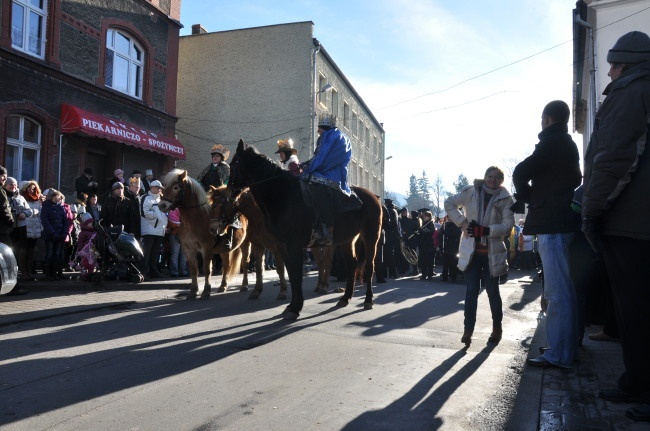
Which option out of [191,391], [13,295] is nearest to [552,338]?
[191,391]

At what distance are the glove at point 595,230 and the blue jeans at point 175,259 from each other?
35.1ft

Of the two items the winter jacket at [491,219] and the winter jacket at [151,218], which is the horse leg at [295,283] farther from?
the winter jacket at [151,218]

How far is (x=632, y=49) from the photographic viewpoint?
11.4 feet

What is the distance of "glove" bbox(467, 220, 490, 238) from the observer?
557 cm

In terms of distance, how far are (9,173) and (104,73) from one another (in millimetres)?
5001

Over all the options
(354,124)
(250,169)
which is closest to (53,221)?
(250,169)

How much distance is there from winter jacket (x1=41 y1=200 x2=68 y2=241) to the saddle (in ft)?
20.0

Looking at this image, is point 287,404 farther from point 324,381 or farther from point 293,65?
point 293,65

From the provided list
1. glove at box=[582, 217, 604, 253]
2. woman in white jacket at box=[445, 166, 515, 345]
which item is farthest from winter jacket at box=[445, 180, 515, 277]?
glove at box=[582, 217, 604, 253]

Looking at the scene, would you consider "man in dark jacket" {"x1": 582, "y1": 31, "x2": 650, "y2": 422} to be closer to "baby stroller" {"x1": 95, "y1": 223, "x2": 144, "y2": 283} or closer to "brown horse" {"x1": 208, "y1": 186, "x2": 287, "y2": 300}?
"brown horse" {"x1": 208, "y1": 186, "x2": 287, "y2": 300}

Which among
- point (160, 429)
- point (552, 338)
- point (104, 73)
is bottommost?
point (160, 429)

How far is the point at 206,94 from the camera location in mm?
28156

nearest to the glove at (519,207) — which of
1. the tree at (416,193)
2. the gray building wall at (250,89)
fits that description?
the gray building wall at (250,89)

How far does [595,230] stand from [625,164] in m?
0.46
